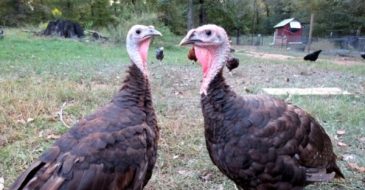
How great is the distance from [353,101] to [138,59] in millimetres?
4661

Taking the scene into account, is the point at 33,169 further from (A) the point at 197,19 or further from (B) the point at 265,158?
(A) the point at 197,19

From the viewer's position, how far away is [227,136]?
9.06 ft

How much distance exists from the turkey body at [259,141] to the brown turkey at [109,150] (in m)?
0.44

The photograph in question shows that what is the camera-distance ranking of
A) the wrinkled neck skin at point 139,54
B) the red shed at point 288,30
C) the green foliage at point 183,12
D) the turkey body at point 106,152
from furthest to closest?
the red shed at point 288,30 < the green foliage at point 183,12 < the wrinkled neck skin at point 139,54 < the turkey body at point 106,152

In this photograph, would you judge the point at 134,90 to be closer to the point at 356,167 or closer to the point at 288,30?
the point at 356,167

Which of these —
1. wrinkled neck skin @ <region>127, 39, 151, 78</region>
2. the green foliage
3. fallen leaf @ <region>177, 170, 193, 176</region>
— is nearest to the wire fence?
the green foliage

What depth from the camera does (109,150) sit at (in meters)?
2.43

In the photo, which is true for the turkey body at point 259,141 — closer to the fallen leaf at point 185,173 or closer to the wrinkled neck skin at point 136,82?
the wrinkled neck skin at point 136,82

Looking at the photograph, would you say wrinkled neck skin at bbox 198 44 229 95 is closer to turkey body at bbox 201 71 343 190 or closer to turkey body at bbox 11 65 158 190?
turkey body at bbox 201 71 343 190

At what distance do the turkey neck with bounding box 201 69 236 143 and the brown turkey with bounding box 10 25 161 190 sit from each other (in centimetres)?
Result: 37

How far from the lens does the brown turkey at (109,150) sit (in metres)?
2.31

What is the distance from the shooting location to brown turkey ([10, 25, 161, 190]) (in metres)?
2.31

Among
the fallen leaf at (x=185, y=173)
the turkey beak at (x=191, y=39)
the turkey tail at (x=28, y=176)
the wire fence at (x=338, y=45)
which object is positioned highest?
the turkey beak at (x=191, y=39)

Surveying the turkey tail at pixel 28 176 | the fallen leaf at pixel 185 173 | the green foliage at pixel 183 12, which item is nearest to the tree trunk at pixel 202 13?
the green foliage at pixel 183 12
